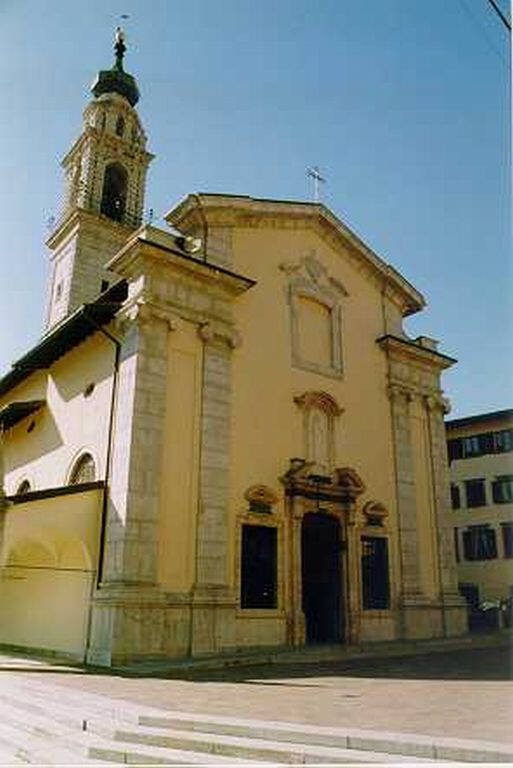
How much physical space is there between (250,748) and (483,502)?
90.7 ft

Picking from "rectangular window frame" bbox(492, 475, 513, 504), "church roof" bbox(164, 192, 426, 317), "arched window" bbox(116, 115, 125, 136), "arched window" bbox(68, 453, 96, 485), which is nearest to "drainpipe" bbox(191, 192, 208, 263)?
"church roof" bbox(164, 192, 426, 317)

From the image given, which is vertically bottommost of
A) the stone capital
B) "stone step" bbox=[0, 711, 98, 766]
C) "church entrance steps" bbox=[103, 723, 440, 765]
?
"stone step" bbox=[0, 711, 98, 766]

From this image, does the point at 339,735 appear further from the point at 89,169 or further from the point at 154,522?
the point at 89,169

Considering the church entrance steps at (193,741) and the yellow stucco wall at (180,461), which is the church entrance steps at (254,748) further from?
the yellow stucco wall at (180,461)

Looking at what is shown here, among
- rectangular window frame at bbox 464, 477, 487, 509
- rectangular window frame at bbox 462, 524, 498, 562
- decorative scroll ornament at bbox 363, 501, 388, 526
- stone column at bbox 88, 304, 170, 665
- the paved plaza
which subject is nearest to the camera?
the paved plaza

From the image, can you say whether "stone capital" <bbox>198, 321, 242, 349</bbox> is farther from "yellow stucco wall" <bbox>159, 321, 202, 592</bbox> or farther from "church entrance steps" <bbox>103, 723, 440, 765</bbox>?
"church entrance steps" <bbox>103, 723, 440, 765</bbox>

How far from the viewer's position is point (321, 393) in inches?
737

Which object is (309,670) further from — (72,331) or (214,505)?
(72,331)

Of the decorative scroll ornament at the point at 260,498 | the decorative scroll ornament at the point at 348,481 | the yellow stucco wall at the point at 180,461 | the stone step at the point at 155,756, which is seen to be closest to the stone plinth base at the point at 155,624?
the yellow stucco wall at the point at 180,461

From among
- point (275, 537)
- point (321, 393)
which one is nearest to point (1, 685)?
point (275, 537)

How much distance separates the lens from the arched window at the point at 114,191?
3073 centimetres

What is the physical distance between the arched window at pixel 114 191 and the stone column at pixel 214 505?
1653 cm

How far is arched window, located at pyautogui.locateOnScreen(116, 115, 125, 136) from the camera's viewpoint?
3247cm

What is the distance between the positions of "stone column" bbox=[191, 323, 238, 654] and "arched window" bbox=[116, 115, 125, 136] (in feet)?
65.7
